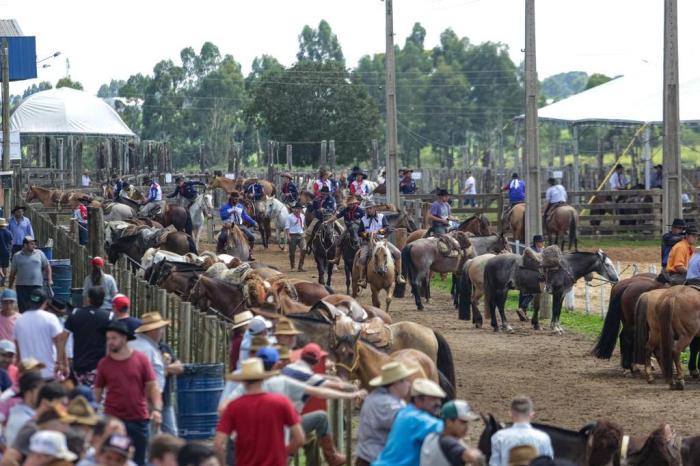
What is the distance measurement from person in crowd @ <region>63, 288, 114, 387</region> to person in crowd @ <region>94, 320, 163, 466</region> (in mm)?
2224

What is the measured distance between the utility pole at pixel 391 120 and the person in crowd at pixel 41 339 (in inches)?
1022

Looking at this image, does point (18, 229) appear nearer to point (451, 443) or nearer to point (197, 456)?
point (451, 443)

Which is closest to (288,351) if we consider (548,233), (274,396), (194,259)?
(274,396)

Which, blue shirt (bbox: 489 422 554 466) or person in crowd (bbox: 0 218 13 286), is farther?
person in crowd (bbox: 0 218 13 286)

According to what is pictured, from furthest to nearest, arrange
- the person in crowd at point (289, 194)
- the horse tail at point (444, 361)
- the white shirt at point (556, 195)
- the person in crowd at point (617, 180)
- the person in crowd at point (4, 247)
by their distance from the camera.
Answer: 1. the person in crowd at point (617, 180)
2. the person in crowd at point (289, 194)
3. the white shirt at point (556, 195)
4. the person in crowd at point (4, 247)
5. the horse tail at point (444, 361)

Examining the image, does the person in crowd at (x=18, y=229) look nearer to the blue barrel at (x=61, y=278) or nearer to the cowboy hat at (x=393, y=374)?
the blue barrel at (x=61, y=278)

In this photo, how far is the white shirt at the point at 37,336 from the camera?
13.7 meters

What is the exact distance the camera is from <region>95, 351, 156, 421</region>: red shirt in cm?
1141

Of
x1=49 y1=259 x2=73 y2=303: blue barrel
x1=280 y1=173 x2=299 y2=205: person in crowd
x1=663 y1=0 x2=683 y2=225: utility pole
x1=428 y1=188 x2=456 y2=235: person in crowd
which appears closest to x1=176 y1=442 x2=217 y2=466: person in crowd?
x1=49 y1=259 x2=73 y2=303: blue barrel

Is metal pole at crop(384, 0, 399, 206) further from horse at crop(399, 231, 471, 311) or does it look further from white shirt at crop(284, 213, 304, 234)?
horse at crop(399, 231, 471, 311)

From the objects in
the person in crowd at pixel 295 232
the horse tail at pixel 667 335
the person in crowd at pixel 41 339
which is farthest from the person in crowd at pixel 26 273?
the person in crowd at pixel 295 232

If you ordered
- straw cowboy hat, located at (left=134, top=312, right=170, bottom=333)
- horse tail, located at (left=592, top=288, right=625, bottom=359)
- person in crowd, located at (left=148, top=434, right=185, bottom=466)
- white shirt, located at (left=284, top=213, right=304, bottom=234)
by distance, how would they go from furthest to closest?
white shirt, located at (left=284, top=213, right=304, bottom=234), horse tail, located at (left=592, top=288, right=625, bottom=359), straw cowboy hat, located at (left=134, top=312, right=170, bottom=333), person in crowd, located at (left=148, top=434, right=185, bottom=466)

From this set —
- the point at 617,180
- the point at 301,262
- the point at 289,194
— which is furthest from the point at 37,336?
the point at 617,180

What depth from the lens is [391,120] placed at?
131 feet
